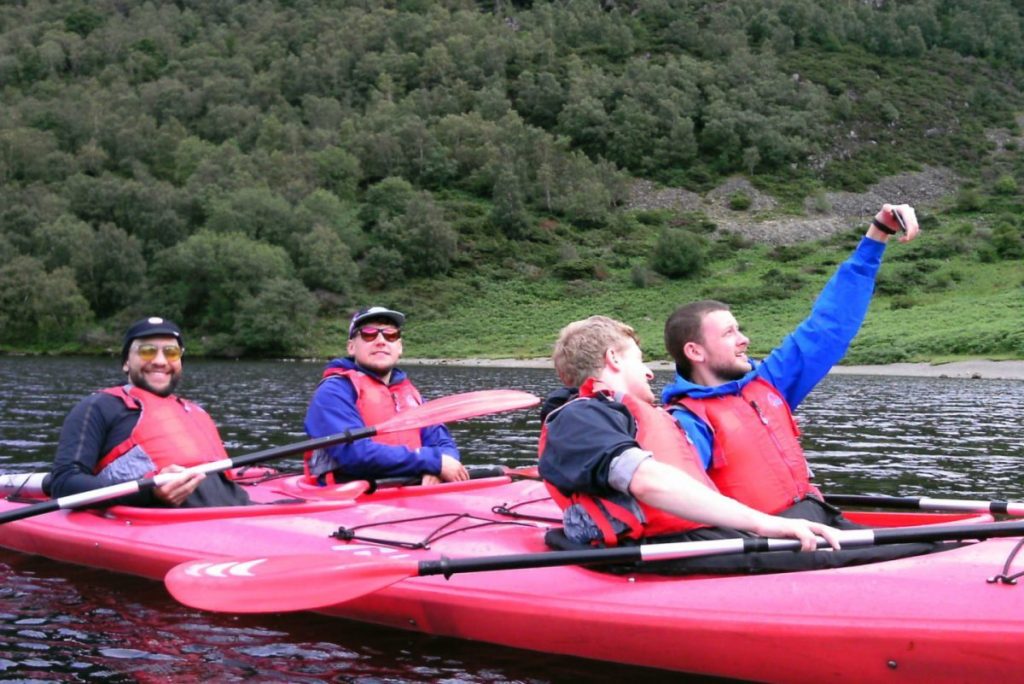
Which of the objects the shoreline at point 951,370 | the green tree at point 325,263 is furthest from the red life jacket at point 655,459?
the green tree at point 325,263

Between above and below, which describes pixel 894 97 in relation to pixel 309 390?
above

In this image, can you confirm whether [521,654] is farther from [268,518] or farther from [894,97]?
[894,97]

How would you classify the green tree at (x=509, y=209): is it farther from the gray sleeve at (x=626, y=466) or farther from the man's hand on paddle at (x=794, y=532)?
the man's hand on paddle at (x=794, y=532)

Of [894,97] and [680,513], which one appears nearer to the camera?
[680,513]

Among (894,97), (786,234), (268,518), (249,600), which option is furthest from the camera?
(894,97)

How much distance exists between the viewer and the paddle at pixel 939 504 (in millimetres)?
6422

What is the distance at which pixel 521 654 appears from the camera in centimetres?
566

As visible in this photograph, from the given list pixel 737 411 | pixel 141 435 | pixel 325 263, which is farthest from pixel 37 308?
pixel 737 411

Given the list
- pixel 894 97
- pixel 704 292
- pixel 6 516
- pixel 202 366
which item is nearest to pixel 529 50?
pixel 894 97

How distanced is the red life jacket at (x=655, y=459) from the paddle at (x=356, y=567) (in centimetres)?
16

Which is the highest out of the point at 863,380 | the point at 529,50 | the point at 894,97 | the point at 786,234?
the point at 529,50

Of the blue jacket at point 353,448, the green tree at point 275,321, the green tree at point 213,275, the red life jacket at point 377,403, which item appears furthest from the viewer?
the green tree at point 213,275

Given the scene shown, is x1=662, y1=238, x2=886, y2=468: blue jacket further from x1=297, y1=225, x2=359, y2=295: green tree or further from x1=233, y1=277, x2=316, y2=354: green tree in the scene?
x1=297, y1=225, x2=359, y2=295: green tree

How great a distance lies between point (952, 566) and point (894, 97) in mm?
114995
